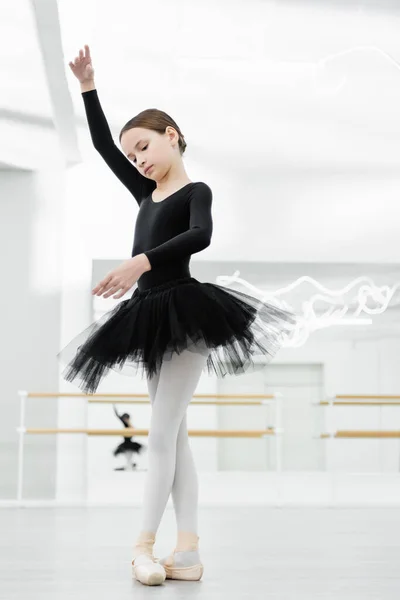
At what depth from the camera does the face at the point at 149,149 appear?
1428 mm

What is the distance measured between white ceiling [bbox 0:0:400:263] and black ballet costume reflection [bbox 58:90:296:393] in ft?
7.84

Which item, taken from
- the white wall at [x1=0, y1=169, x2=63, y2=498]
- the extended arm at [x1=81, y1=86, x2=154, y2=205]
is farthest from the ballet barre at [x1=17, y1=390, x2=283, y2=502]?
the extended arm at [x1=81, y1=86, x2=154, y2=205]

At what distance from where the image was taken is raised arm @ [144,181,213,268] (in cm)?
128

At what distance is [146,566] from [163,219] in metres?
0.59

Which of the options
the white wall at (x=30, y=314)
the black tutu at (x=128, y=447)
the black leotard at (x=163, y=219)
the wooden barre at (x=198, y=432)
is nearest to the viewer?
the black leotard at (x=163, y=219)

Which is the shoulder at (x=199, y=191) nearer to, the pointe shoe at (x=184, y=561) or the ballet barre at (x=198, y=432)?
the pointe shoe at (x=184, y=561)

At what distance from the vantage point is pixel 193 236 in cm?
131

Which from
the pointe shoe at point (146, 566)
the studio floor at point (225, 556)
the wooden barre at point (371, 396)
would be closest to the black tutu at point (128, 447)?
the studio floor at point (225, 556)

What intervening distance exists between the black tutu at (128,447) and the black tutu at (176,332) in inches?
88.6

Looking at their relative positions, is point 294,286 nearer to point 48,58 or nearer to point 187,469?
point 48,58

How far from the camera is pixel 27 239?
4.00 m

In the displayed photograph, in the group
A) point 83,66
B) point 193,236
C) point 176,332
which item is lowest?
point 176,332

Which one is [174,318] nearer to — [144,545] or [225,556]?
[144,545]

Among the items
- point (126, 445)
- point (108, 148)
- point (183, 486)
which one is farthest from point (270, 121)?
point (183, 486)
